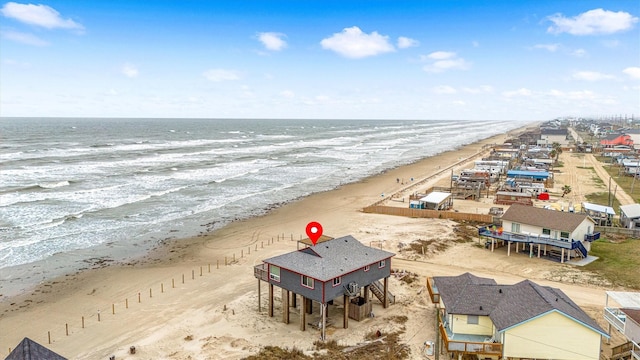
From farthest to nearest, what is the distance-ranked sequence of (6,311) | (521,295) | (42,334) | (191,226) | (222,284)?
(191,226) < (222,284) < (6,311) < (42,334) < (521,295)

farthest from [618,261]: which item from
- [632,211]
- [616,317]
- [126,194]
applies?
[126,194]

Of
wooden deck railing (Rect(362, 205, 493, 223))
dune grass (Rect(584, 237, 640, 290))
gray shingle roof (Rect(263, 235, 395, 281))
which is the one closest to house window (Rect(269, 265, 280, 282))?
gray shingle roof (Rect(263, 235, 395, 281))

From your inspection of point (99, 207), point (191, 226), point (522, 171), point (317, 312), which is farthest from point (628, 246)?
point (99, 207)

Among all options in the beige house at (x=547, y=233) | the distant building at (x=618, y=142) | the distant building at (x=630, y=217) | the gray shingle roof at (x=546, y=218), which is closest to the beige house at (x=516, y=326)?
the beige house at (x=547, y=233)

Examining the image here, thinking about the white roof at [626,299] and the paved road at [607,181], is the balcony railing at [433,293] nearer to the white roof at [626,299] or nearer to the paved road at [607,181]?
the white roof at [626,299]

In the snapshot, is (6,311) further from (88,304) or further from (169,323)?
(169,323)

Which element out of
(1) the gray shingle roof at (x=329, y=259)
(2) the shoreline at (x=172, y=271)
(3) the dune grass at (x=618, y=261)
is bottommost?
(2) the shoreline at (x=172, y=271)

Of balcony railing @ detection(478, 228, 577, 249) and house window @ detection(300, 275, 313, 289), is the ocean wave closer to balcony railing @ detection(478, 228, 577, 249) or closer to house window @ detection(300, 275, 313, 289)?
house window @ detection(300, 275, 313, 289)
